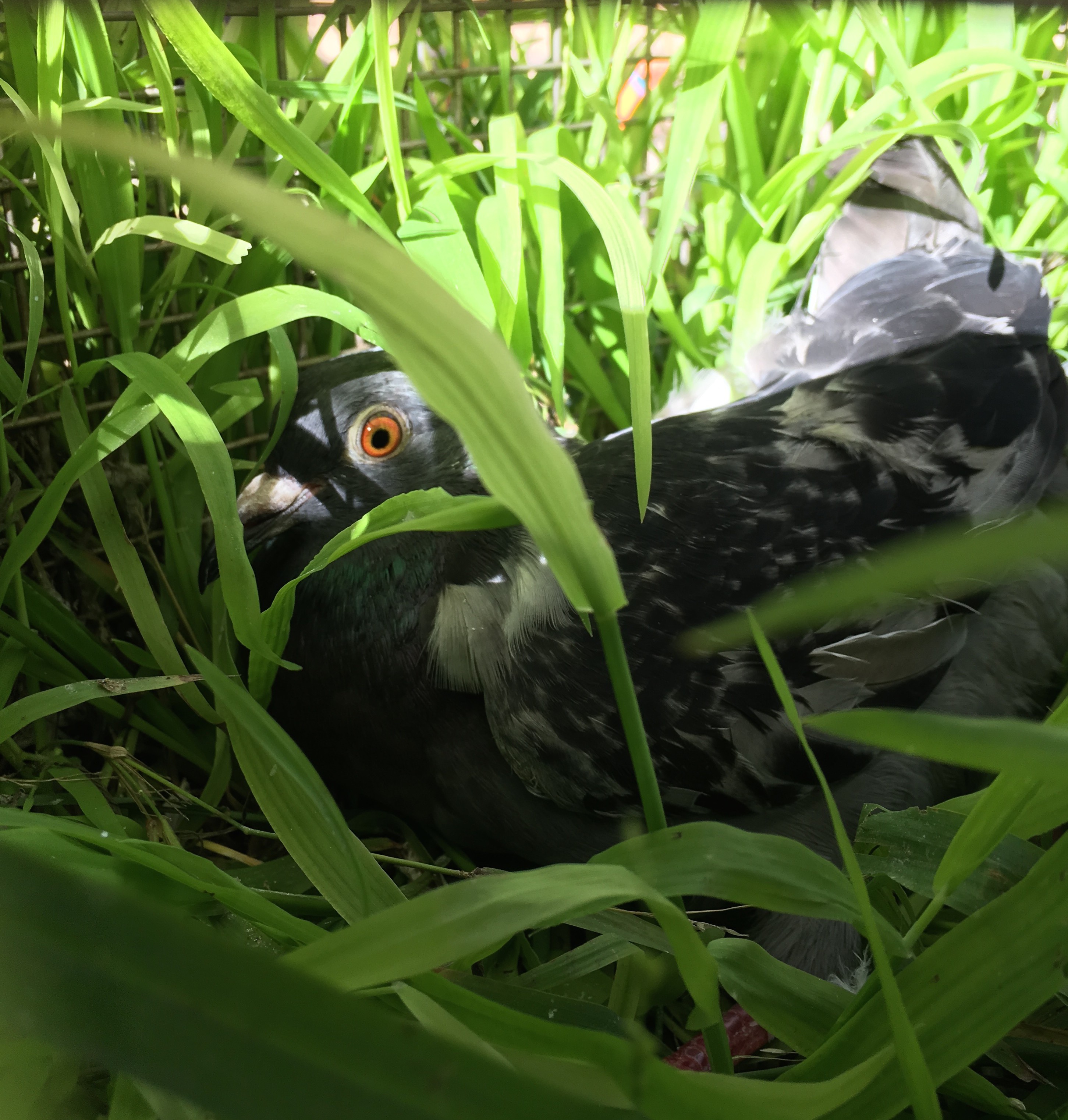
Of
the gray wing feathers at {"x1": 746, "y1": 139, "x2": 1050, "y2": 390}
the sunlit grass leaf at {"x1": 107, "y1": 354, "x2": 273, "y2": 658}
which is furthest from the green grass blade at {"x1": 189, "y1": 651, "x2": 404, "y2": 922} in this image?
the gray wing feathers at {"x1": 746, "y1": 139, "x2": 1050, "y2": 390}

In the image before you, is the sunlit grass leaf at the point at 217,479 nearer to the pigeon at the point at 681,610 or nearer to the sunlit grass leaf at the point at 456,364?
the pigeon at the point at 681,610

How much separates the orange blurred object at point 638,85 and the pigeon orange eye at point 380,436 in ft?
2.94

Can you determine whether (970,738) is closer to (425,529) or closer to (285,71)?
(425,529)

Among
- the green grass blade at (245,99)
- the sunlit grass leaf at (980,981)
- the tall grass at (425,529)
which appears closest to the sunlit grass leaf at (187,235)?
the tall grass at (425,529)

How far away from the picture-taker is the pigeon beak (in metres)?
1.33

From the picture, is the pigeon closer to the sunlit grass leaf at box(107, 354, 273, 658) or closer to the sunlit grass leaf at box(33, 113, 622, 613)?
the sunlit grass leaf at box(107, 354, 273, 658)

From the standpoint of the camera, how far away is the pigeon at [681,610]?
1.19 metres

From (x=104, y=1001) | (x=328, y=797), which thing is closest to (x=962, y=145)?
(x=328, y=797)

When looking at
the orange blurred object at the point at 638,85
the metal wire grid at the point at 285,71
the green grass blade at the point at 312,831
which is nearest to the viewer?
the green grass blade at the point at 312,831

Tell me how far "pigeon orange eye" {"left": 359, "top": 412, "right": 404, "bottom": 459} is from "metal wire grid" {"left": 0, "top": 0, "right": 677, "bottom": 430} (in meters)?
0.23

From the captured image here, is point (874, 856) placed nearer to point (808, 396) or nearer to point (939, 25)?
point (808, 396)

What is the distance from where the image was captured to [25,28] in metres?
1.12

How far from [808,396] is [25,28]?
1.20 m

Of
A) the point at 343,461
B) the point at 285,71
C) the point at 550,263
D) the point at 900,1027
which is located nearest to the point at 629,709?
the point at 900,1027
